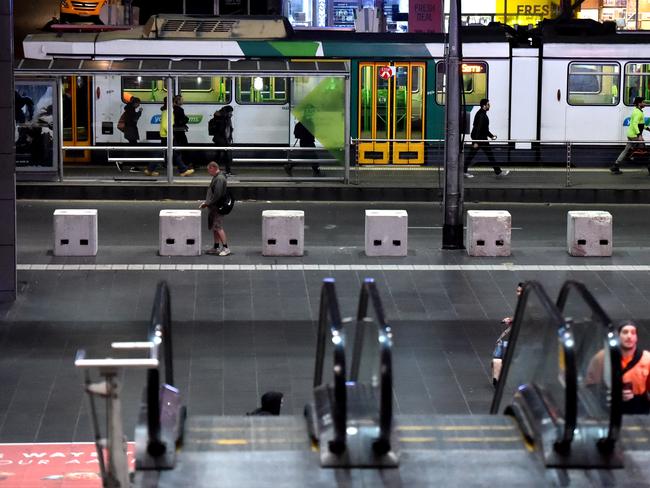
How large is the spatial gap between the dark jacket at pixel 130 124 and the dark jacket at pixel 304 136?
136 inches

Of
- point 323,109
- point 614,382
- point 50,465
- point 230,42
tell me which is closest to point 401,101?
point 323,109

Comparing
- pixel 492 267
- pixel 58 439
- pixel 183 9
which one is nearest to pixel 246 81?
pixel 492 267

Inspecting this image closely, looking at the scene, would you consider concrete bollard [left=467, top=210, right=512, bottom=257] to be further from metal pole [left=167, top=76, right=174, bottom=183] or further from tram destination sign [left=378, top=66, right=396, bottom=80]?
tram destination sign [left=378, top=66, right=396, bottom=80]

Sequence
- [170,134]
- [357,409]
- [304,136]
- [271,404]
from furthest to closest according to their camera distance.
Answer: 1. [304,136]
2. [170,134]
3. [271,404]
4. [357,409]

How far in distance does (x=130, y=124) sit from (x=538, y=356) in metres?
21.2

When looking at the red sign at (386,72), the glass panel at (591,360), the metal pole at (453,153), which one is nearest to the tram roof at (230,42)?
the red sign at (386,72)

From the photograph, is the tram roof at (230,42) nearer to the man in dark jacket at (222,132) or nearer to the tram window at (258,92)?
the tram window at (258,92)

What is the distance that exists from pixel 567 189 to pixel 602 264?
8.25m

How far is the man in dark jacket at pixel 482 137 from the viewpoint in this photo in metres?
29.7

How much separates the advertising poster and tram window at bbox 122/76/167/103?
284 centimetres

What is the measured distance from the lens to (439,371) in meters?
14.3

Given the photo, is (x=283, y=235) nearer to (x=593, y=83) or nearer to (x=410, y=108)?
(x=410, y=108)

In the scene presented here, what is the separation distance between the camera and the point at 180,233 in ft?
66.3

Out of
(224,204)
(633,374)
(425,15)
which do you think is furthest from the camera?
(425,15)
